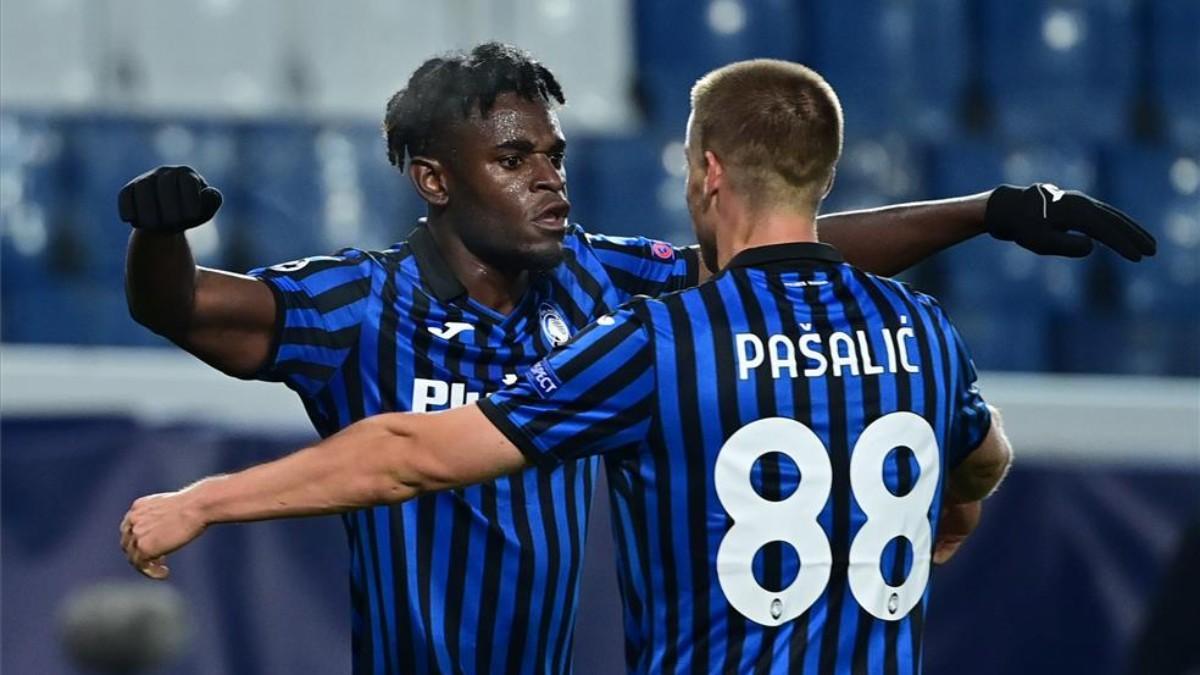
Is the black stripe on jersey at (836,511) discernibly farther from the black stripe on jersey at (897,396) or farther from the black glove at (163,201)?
the black glove at (163,201)

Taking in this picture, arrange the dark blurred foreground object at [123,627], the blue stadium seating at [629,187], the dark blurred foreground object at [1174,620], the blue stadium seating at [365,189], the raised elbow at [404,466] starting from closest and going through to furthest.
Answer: the raised elbow at [404,466] < the dark blurred foreground object at [123,627] < the dark blurred foreground object at [1174,620] < the blue stadium seating at [365,189] < the blue stadium seating at [629,187]

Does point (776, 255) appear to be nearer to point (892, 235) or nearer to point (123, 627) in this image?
point (892, 235)

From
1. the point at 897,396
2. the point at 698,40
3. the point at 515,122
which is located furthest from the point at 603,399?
the point at 698,40

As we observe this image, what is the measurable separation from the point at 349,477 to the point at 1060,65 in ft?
20.8

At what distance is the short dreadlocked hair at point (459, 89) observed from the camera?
3.03 metres

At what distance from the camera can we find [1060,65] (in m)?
8.07

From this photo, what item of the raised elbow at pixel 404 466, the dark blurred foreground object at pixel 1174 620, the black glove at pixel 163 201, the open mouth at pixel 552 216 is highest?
the black glove at pixel 163 201

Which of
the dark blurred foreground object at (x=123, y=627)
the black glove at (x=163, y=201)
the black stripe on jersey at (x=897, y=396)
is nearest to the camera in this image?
the black stripe on jersey at (x=897, y=396)

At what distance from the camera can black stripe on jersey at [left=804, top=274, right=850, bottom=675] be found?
2406 millimetres

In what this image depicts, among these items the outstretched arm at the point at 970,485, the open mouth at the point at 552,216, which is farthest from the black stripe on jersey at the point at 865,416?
the open mouth at the point at 552,216

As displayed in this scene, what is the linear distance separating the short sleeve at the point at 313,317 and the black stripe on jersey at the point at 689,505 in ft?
2.34

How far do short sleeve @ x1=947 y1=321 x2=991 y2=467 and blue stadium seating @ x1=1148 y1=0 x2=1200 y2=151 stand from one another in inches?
227

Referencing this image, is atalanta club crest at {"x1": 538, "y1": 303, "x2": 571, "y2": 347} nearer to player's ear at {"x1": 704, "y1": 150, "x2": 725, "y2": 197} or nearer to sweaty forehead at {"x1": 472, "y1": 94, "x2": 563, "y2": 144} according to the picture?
sweaty forehead at {"x1": 472, "y1": 94, "x2": 563, "y2": 144}

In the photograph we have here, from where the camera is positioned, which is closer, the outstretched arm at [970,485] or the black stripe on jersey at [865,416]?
the black stripe on jersey at [865,416]
